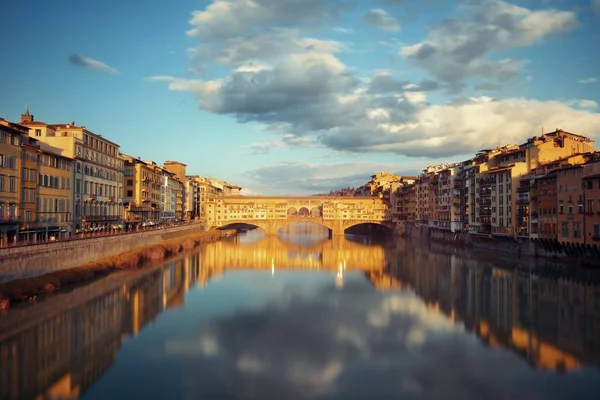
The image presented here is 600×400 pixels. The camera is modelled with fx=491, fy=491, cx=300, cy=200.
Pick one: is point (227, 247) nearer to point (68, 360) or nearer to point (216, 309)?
point (216, 309)

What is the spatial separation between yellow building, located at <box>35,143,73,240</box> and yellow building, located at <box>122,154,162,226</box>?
1442 centimetres

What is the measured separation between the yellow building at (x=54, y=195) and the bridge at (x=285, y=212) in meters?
40.1

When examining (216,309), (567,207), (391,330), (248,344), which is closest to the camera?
(248,344)

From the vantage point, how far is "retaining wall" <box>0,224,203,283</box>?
21430 millimetres

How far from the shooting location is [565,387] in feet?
45.8

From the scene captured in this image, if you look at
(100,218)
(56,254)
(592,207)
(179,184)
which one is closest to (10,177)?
(56,254)

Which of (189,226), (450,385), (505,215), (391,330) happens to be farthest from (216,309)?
(189,226)

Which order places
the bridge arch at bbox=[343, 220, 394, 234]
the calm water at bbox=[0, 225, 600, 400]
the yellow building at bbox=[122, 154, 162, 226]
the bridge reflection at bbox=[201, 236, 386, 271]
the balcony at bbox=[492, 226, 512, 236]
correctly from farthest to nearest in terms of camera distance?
the bridge arch at bbox=[343, 220, 394, 234]
the yellow building at bbox=[122, 154, 162, 226]
the balcony at bbox=[492, 226, 512, 236]
the bridge reflection at bbox=[201, 236, 386, 271]
the calm water at bbox=[0, 225, 600, 400]

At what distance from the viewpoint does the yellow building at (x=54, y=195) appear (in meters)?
29.8

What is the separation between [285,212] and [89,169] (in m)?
41.2

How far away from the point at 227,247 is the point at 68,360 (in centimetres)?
4115

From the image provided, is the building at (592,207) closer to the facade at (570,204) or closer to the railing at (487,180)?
the facade at (570,204)

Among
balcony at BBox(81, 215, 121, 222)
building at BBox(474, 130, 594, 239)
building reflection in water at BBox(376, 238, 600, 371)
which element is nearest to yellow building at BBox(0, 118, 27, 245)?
balcony at BBox(81, 215, 121, 222)

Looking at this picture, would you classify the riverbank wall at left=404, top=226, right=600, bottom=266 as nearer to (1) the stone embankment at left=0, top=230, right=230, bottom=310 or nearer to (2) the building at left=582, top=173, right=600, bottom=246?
(2) the building at left=582, top=173, right=600, bottom=246
